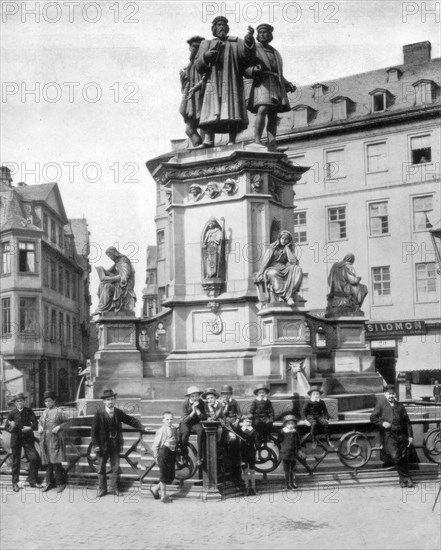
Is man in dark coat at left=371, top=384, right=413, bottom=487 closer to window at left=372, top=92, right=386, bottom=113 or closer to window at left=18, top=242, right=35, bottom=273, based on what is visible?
window at left=18, top=242, right=35, bottom=273

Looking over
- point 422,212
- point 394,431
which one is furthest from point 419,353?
point 394,431

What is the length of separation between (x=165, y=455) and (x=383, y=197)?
1479 inches

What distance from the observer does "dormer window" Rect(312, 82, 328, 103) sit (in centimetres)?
5200

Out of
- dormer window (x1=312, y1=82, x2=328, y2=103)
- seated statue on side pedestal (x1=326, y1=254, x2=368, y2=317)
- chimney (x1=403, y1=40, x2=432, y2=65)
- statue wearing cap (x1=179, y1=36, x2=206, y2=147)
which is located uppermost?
chimney (x1=403, y1=40, x2=432, y2=65)

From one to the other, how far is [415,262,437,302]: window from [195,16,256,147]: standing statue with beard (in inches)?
1136

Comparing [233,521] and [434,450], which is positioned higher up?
[434,450]

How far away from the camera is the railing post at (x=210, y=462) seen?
39.4 feet

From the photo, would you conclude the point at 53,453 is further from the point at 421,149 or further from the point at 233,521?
the point at 421,149

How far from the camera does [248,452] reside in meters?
12.5

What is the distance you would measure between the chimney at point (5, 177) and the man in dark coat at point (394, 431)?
130 feet

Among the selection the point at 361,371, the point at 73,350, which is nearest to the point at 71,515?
the point at 361,371

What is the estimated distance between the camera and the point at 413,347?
45219 millimetres

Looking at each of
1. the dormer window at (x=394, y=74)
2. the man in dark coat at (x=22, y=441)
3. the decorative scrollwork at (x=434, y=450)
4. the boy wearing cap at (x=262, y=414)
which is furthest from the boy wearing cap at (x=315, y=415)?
the dormer window at (x=394, y=74)

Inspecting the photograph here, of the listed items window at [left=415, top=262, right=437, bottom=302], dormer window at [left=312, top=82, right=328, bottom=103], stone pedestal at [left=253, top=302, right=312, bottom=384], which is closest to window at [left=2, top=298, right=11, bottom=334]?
window at [left=415, top=262, right=437, bottom=302]
